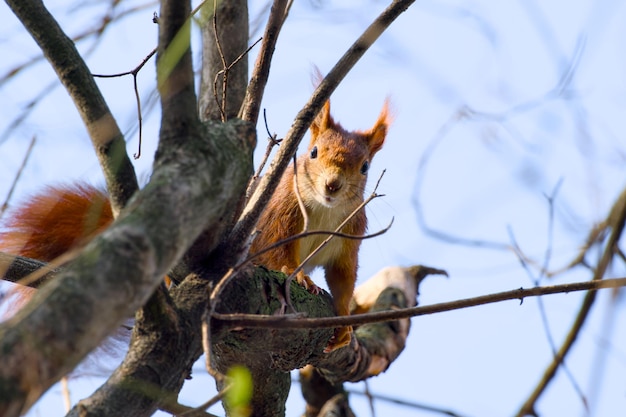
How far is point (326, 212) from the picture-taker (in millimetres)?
2861

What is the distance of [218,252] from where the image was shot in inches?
57.6

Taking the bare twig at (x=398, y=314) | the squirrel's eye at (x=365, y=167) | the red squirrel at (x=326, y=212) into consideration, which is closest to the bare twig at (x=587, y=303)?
the bare twig at (x=398, y=314)

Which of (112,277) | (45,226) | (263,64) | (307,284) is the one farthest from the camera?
(307,284)

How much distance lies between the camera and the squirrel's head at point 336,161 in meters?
2.71

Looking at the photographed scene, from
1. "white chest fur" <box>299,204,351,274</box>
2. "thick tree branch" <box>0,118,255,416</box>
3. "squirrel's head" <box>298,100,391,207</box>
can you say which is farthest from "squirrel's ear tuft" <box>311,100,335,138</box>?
"thick tree branch" <box>0,118,255,416</box>

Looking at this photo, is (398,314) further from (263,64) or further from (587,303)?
(263,64)

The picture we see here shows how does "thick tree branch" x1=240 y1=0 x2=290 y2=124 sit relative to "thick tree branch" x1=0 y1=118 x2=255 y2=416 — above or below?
above

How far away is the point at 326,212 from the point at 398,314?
1587 millimetres

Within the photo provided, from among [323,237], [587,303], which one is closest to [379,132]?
[323,237]

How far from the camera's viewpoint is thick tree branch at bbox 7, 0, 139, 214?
118 cm

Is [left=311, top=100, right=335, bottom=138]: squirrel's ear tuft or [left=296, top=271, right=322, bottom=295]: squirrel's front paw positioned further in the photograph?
[left=311, top=100, right=335, bottom=138]: squirrel's ear tuft

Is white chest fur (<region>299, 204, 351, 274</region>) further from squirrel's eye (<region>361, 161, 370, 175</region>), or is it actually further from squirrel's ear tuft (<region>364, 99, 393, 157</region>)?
squirrel's ear tuft (<region>364, 99, 393, 157</region>)

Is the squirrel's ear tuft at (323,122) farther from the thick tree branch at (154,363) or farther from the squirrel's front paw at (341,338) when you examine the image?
the thick tree branch at (154,363)

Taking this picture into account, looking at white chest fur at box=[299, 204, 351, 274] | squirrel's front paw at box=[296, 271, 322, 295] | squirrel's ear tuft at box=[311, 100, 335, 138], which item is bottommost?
squirrel's front paw at box=[296, 271, 322, 295]
